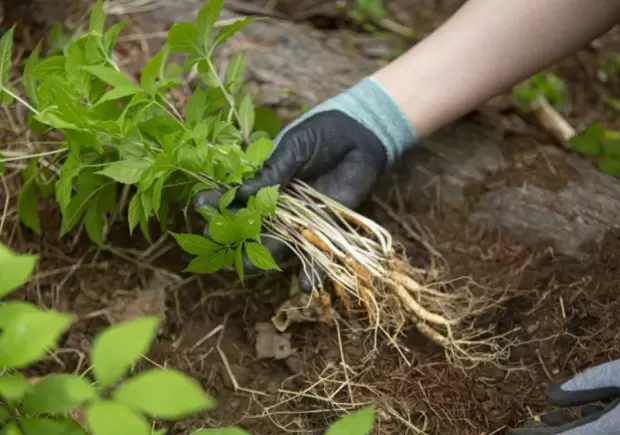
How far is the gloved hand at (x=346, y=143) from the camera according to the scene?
53.1 inches

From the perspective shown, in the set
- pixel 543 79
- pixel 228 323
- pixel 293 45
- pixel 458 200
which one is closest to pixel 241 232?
pixel 228 323

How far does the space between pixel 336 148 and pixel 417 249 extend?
31 cm

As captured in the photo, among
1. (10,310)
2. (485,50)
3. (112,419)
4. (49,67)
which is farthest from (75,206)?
(485,50)

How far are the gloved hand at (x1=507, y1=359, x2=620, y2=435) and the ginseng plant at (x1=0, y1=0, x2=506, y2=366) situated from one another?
0.62 feet

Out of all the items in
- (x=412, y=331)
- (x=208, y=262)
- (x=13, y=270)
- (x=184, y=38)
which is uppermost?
(x=184, y=38)

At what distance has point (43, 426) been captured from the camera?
789 millimetres

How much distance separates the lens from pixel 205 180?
1199 millimetres

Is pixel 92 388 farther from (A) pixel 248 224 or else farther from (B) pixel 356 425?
(A) pixel 248 224

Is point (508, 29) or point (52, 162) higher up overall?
point (508, 29)

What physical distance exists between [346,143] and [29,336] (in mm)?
864

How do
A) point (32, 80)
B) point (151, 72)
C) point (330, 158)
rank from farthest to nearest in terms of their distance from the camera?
point (330, 158) < point (32, 80) < point (151, 72)

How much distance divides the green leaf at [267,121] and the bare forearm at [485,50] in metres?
0.26

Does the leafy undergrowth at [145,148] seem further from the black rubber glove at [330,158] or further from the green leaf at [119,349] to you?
the green leaf at [119,349]

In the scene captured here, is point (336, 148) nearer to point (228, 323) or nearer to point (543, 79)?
point (228, 323)
